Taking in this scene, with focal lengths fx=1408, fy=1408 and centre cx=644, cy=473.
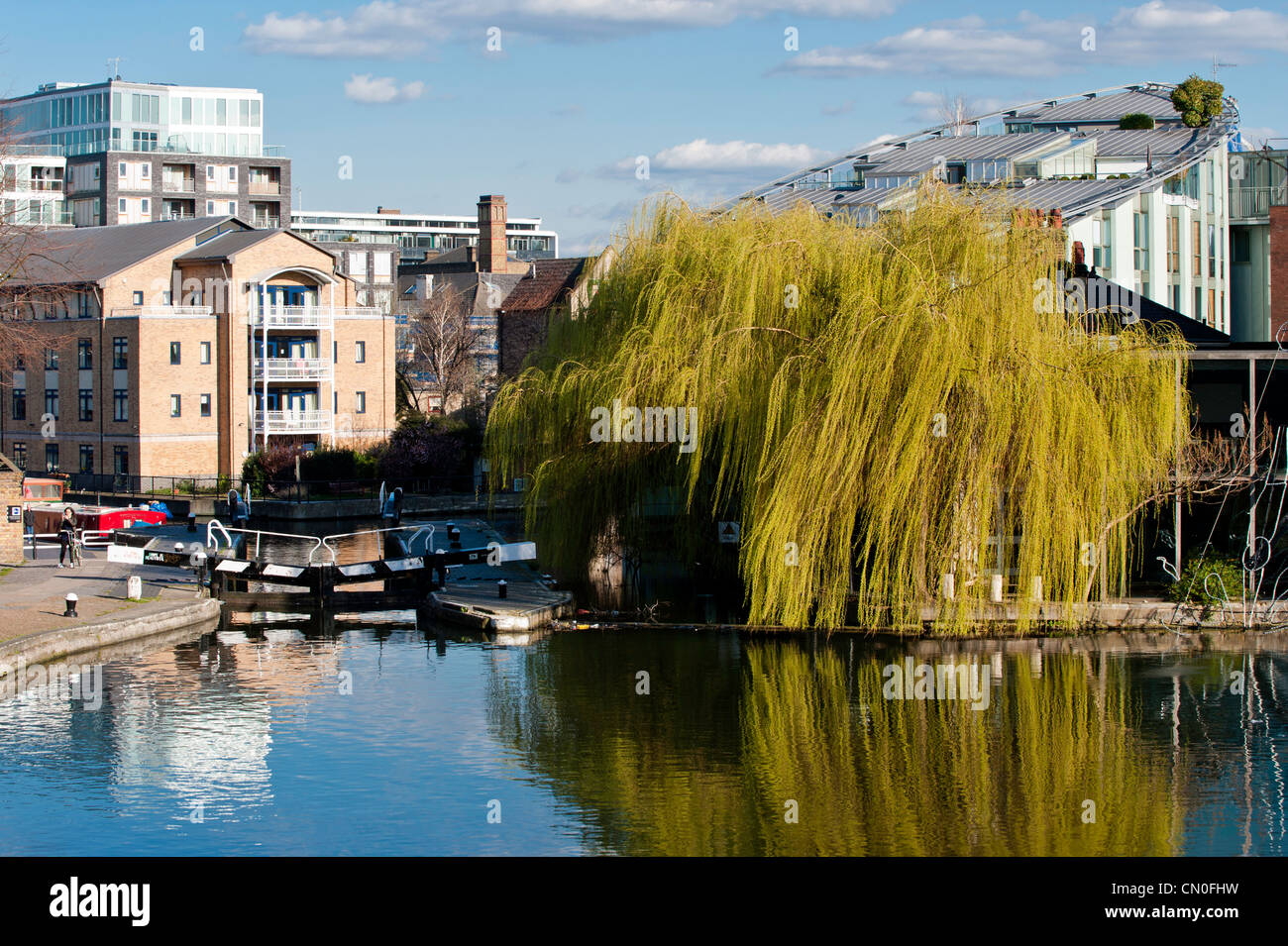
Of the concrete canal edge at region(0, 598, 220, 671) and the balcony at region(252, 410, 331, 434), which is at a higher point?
the balcony at region(252, 410, 331, 434)

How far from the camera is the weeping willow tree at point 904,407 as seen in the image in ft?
81.5

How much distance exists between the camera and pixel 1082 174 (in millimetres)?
52406

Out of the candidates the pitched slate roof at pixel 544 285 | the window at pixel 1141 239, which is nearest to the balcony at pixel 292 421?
the pitched slate roof at pixel 544 285

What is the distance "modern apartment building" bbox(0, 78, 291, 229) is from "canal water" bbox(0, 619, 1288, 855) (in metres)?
77.6

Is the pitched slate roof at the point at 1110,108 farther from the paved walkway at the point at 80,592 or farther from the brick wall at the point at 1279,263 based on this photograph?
the paved walkway at the point at 80,592

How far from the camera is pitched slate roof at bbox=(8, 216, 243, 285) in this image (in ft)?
200

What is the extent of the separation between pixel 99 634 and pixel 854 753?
573 inches

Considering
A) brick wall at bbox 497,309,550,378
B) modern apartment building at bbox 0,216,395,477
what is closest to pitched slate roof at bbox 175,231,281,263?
modern apartment building at bbox 0,216,395,477

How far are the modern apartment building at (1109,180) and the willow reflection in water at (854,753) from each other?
56.2ft

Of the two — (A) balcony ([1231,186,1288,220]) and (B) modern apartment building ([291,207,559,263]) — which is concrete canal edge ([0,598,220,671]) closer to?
(A) balcony ([1231,186,1288,220])

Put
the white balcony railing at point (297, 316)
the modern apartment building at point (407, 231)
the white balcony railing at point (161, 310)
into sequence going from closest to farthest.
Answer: the white balcony railing at point (161, 310) → the white balcony railing at point (297, 316) → the modern apartment building at point (407, 231)

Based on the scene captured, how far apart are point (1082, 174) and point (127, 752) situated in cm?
4342

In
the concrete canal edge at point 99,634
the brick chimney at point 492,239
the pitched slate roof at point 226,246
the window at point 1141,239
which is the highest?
the brick chimney at point 492,239
